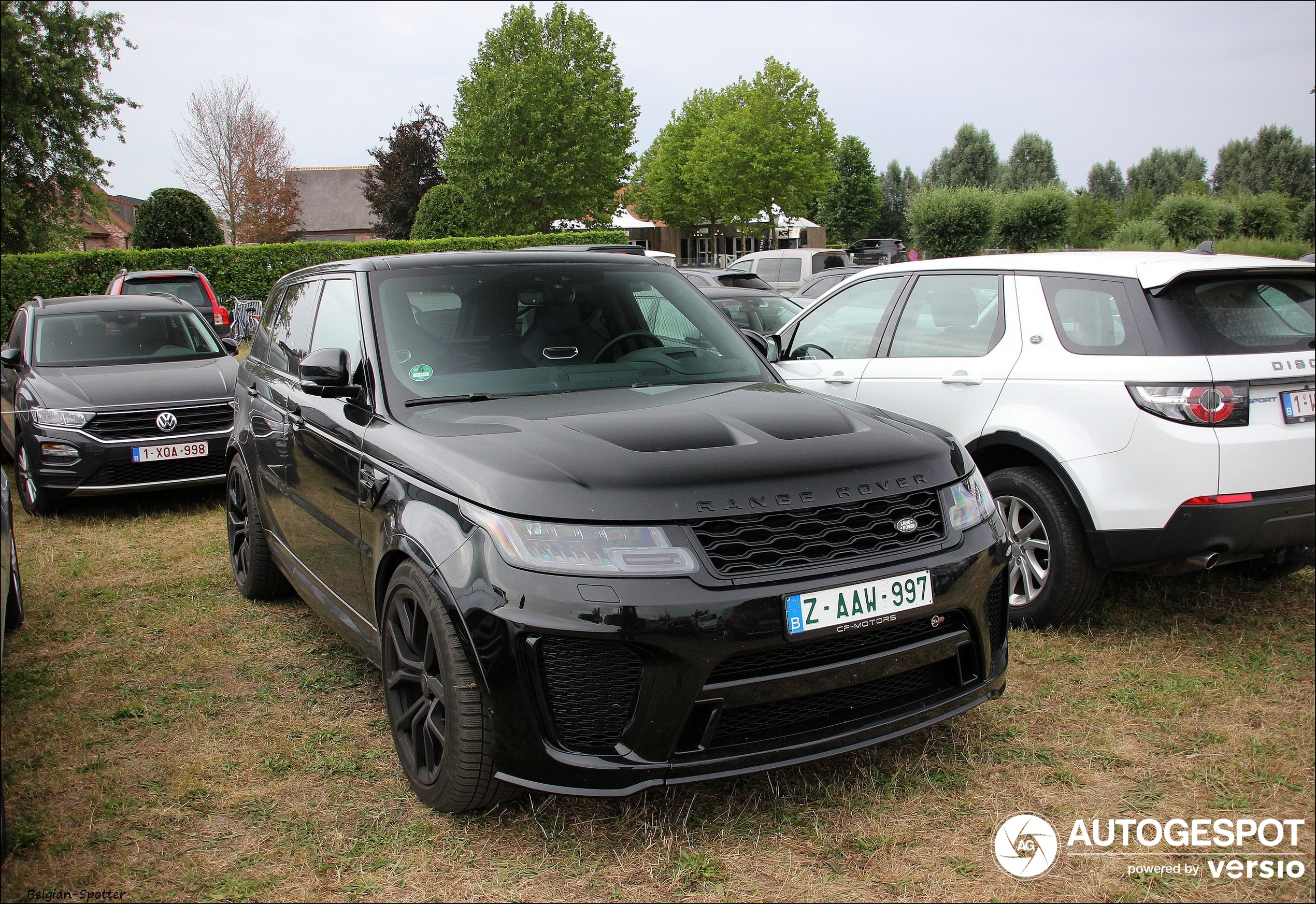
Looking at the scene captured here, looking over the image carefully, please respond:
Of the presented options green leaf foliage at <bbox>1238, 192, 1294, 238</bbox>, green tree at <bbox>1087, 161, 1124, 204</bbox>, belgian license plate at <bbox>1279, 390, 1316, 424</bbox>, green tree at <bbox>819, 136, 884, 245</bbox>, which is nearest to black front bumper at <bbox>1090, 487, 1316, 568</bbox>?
belgian license plate at <bbox>1279, 390, 1316, 424</bbox>

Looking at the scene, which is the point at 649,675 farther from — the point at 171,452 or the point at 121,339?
the point at 121,339

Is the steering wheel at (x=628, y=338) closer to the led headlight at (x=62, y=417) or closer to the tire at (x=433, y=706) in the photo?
the tire at (x=433, y=706)

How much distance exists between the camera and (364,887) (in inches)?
106

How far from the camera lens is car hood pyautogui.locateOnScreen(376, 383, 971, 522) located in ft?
8.59

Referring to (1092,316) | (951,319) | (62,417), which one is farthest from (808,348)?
(62,417)

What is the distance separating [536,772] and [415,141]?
55.7 m

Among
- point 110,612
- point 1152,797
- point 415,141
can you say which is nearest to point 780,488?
point 1152,797

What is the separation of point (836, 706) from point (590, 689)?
74cm

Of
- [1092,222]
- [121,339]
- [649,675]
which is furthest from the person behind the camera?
[1092,222]

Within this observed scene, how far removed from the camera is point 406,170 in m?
53.3

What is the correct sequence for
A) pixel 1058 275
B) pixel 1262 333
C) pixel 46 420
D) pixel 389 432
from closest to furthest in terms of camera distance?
pixel 389 432 < pixel 1262 333 < pixel 1058 275 < pixel 46 420

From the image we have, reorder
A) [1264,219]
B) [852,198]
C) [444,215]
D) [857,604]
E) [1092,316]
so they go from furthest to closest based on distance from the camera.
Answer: [852,198] < [444,215] < [1264,219] < [1092,316] < [857,604]

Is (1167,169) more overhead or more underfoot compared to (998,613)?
more overhead

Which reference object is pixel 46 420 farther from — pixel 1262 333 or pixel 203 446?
pixel 1262 333
